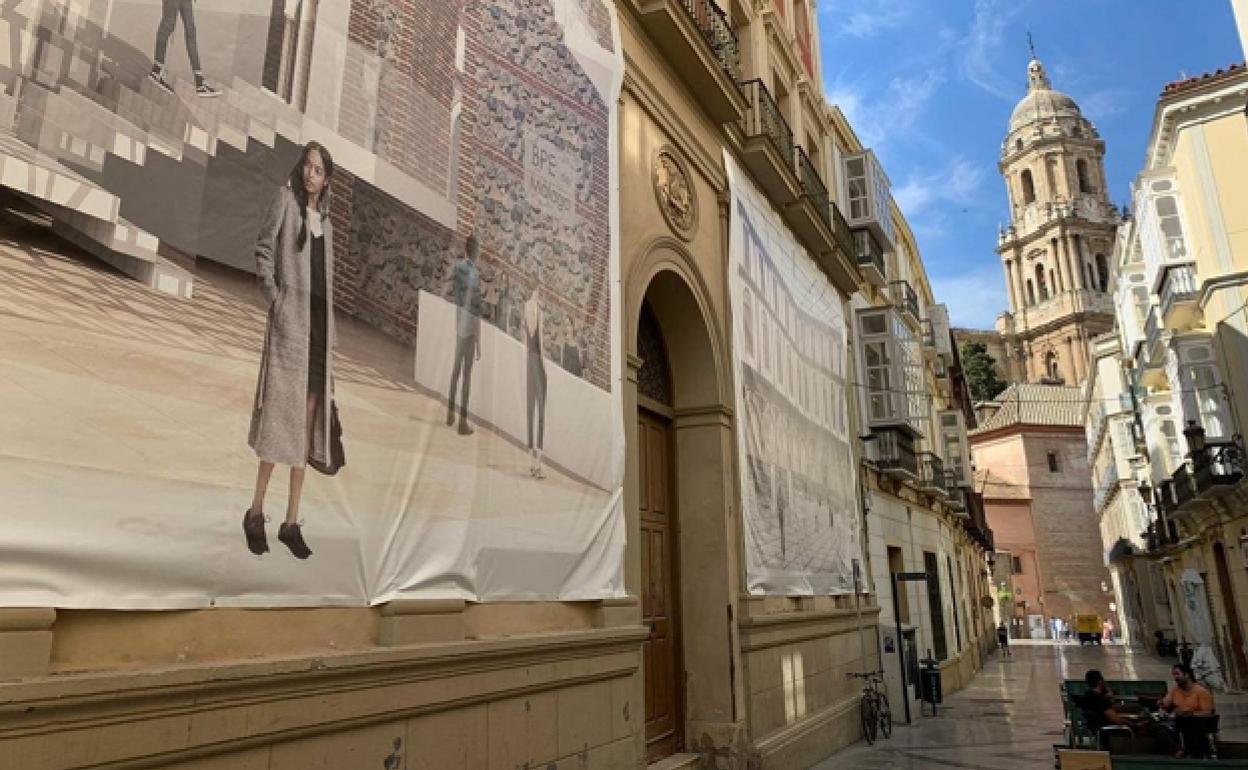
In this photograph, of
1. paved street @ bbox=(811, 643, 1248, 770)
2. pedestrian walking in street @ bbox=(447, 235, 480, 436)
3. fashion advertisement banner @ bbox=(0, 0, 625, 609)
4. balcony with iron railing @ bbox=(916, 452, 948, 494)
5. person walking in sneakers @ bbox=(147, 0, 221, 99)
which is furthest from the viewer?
balcony with iron railing @ bbox=(916, 452, 948, 494)

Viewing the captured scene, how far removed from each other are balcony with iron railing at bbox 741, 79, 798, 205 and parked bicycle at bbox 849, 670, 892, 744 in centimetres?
731

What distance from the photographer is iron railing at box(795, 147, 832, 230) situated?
43.1 feet

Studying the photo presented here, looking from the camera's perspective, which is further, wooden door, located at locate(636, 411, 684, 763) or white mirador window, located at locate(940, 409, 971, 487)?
white mirador window, located at locate(940, 409, 971, 487)

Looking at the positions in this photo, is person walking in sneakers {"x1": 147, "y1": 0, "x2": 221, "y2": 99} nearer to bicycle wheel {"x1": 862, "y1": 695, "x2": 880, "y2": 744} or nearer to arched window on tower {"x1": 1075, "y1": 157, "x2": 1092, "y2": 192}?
bicycle wheel {"x1": 862, "y1": 695, "x2": 880, "y2": 744}

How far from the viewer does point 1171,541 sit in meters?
25.1

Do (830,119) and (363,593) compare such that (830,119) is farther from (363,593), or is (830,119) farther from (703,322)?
(363,593)

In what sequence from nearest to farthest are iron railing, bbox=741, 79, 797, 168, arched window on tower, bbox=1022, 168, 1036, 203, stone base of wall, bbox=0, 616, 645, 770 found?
1. stone base of wall, bbox=0, 616, 645, 770
2. iron railing, bbox=741, 79, 797, 168
3. arched window on tower, bbox=1022, 168, 1036, 203

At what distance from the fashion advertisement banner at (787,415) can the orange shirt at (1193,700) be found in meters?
3.97

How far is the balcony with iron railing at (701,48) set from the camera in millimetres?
8023

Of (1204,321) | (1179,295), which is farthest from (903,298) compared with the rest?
(1204,321)

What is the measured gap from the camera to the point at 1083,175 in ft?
208

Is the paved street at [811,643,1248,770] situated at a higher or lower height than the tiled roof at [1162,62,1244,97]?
lower

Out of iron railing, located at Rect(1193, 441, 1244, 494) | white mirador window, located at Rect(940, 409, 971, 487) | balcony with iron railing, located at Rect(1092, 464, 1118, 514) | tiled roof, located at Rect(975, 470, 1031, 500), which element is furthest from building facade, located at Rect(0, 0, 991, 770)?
tiled roof, located at Rect(975, 470, 1031, 500)

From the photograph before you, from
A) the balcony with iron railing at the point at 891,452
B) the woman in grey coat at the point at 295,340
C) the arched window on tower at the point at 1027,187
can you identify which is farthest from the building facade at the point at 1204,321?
the arched window on tower at the point at 1027,187
